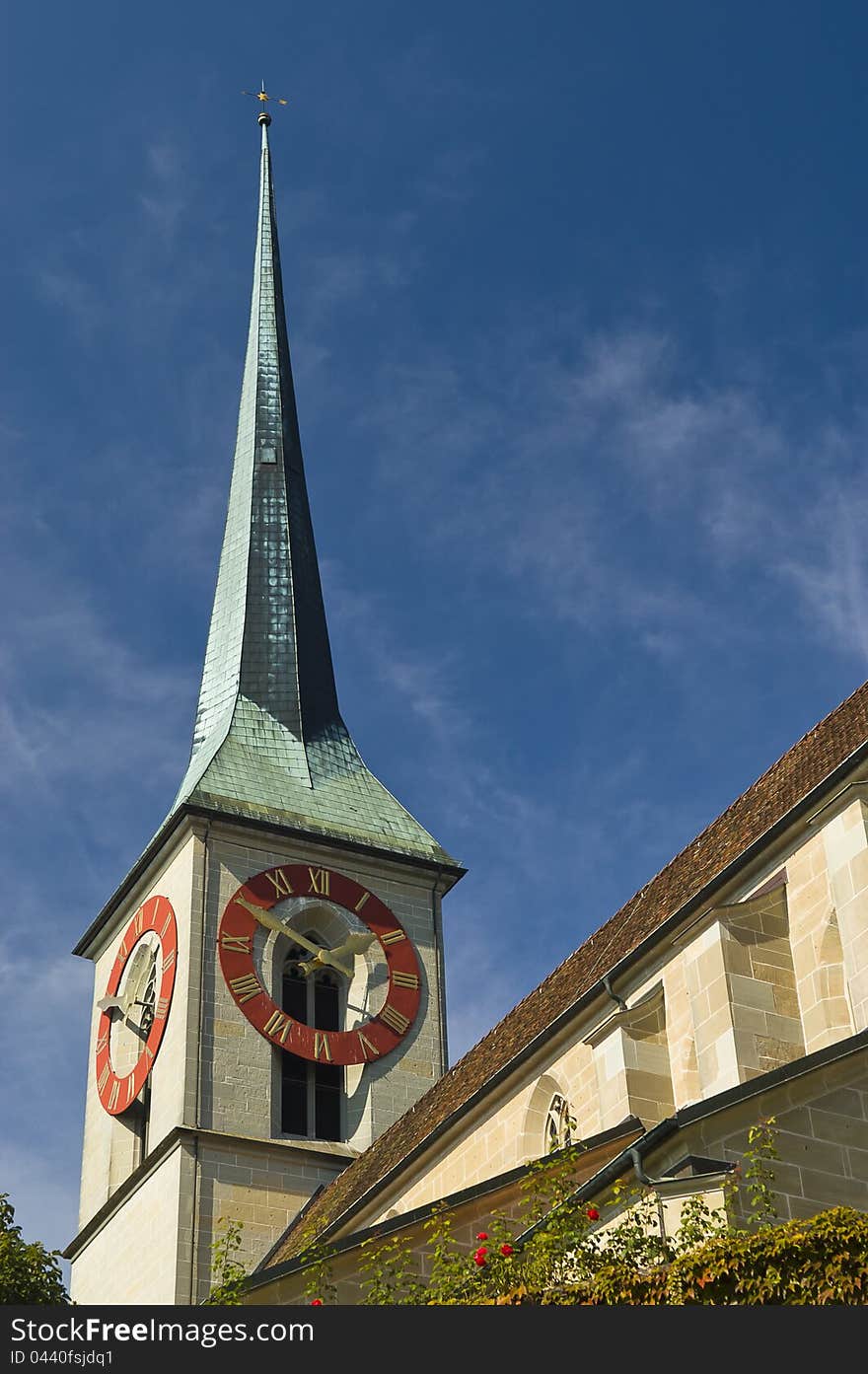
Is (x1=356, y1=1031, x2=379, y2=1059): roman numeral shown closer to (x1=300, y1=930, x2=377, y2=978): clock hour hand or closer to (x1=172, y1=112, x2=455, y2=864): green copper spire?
(x1=300, y1=930, x2=377, y2=978): clock hour hand

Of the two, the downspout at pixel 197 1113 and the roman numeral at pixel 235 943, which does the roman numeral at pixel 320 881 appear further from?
the downspout at pixel 197 1113

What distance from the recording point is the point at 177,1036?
2930 cm

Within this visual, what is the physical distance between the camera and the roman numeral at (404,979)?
31.1m

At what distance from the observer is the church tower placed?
1118 inches

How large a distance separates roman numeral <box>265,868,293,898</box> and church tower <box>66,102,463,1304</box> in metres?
0.03

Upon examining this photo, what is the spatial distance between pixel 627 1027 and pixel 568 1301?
24.8ft

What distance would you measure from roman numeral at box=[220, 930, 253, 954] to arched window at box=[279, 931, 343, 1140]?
790 mm

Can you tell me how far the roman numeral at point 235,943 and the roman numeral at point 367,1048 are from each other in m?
1.97

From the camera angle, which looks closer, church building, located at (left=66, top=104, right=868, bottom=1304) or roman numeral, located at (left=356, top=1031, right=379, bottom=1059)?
church building, located at (left=66, top=104, right=868, bottom=1304)

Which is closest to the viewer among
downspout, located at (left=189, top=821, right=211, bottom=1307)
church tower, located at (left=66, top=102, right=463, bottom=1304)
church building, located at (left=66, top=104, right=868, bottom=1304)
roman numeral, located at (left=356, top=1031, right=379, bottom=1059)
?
church building, located at (left=66, top=104, right=868, bottom=1304)

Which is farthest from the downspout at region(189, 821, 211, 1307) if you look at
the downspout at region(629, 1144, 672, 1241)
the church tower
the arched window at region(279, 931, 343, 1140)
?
the downspout at region(629, 1144, 672, 1241)

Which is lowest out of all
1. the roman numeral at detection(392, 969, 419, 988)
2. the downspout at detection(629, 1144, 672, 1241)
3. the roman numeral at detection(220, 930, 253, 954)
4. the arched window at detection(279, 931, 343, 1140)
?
the downspout at detection(629, 1144, 672, 1241)

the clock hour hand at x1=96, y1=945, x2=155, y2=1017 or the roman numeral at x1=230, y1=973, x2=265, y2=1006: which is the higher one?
the clock hour hand at x1=96, y1=945, x2=155, y2=1017

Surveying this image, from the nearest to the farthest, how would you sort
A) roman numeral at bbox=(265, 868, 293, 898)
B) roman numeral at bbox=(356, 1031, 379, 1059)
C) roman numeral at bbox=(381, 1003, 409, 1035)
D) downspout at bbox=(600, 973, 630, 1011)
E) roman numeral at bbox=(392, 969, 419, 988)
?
downspout at bbox=(600, 973, 630, 1011) → roman numeral at bbox=(356, 1031, 379, 1059) → roman numeral at bbox=(381, 1003, 409, 1035) → roman numeral at bbox=(392, 969, 419, 988) → roman numeral at bbox=(265, 868, 293, 898)
